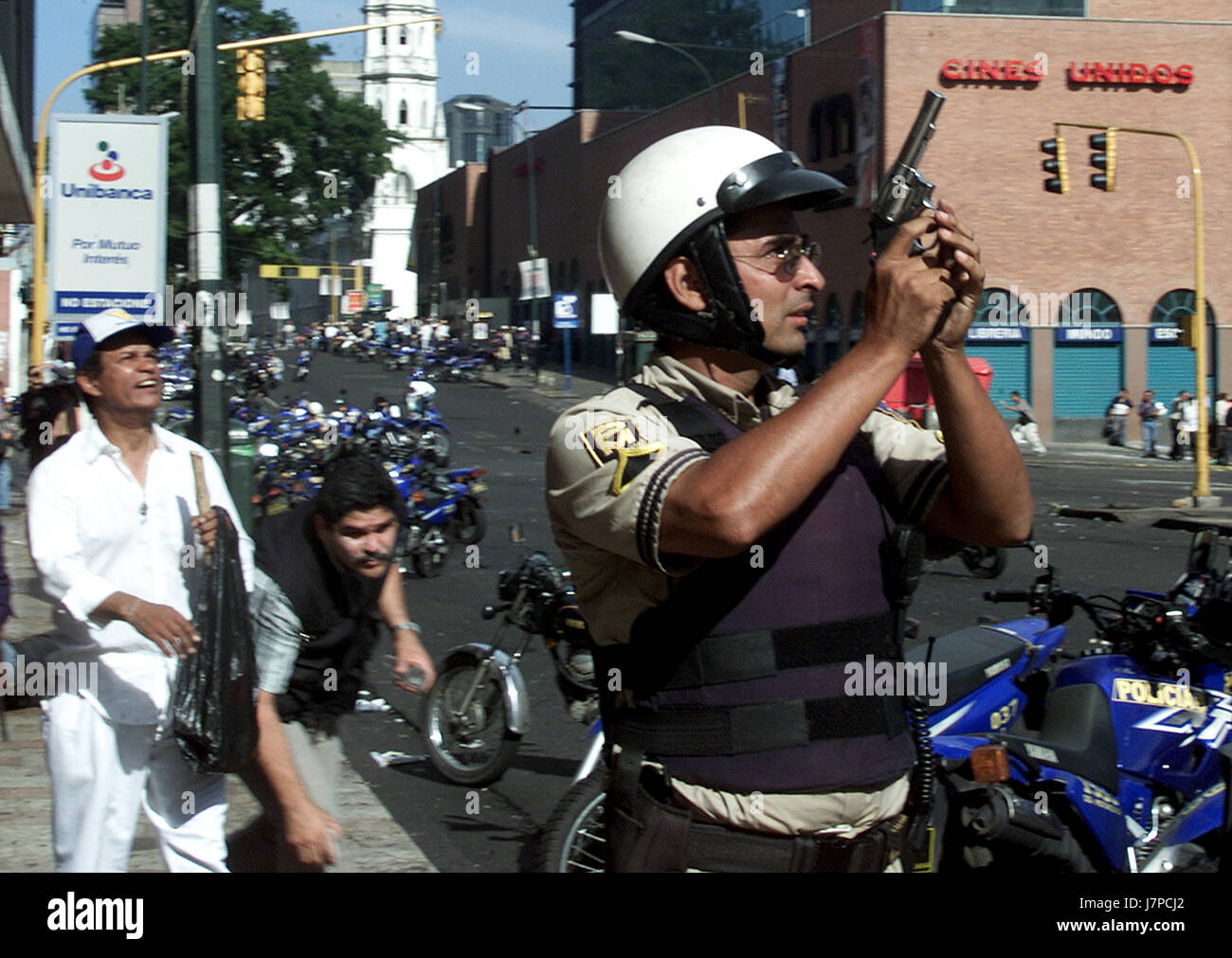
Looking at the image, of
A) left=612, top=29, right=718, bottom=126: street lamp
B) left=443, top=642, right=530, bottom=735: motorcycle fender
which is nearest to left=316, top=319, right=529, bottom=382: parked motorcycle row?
left=612, top=29, right=718, bottom=126: street lamp

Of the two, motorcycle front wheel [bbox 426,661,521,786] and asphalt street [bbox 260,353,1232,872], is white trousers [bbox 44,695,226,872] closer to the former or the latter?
asphalt street [bbox 260,353,1232,872]

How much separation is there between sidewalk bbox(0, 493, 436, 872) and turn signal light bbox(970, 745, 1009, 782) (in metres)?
2.32

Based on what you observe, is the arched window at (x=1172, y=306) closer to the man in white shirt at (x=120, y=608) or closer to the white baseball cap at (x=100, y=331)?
the white baseball cap at (x=100, y=331)

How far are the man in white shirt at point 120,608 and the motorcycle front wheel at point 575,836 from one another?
0.97 m

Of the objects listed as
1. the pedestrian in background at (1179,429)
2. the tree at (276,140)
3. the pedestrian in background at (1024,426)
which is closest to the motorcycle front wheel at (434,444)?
the pedestrian in background at (1024,426)

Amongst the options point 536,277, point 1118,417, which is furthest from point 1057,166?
point 536,277

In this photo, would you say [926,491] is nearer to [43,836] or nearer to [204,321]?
[43,836]

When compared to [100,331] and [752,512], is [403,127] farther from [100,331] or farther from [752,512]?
[752,512]

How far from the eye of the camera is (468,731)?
689 centimetres

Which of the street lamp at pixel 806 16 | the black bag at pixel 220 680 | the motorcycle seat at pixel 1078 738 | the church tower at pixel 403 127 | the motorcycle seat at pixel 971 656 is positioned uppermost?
the church tower at pixel 403 127

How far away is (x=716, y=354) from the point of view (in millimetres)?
2361

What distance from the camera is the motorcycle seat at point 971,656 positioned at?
194 inches

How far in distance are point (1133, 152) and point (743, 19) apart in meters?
22.2
